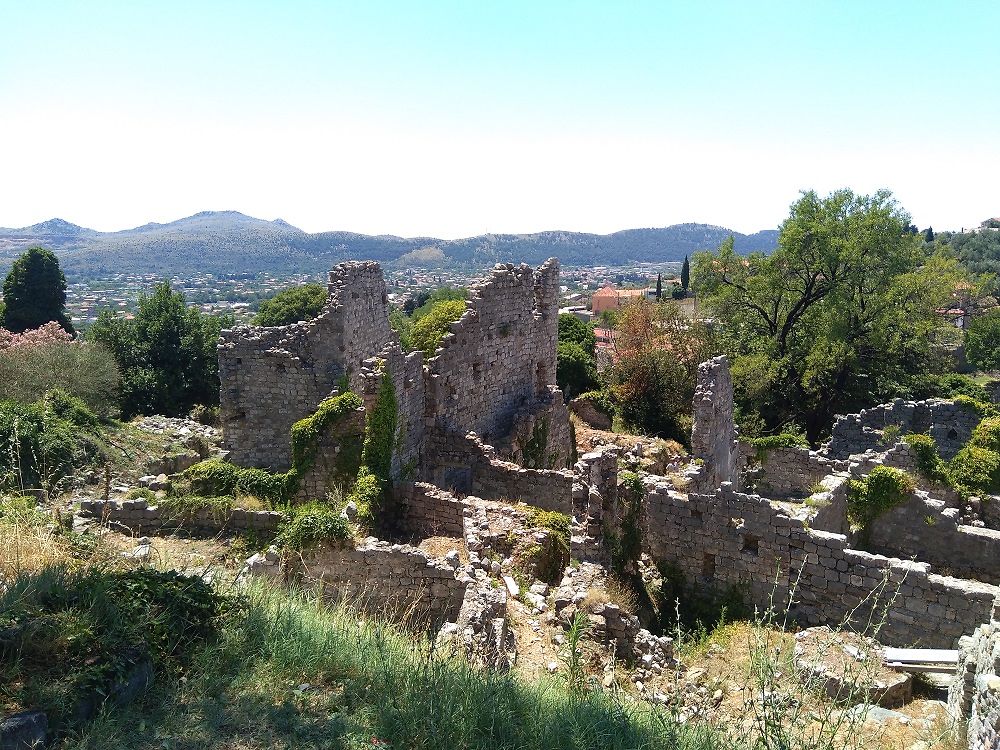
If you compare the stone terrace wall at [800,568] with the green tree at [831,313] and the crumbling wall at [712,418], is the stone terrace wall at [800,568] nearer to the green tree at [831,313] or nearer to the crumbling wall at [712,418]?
the crumbling wall at [712,418]

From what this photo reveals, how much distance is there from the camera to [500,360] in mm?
15766

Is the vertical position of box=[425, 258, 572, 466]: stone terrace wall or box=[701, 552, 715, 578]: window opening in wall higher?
box=[425, 258, 572, 466]: stone terrace wall

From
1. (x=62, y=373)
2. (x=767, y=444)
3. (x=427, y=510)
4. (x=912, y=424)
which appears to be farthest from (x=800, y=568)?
(x=62, y=373)

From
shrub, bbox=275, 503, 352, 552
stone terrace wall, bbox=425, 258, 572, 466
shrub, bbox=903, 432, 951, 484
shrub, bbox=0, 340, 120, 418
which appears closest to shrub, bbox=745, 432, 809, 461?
shrub, bbox=903, 432, 951, 484

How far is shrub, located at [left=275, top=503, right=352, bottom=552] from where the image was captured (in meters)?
9.33

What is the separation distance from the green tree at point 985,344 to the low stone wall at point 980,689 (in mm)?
44507

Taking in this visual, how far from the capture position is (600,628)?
26.7 feet

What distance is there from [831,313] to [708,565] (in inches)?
755

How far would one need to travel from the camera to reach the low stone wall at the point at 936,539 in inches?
421

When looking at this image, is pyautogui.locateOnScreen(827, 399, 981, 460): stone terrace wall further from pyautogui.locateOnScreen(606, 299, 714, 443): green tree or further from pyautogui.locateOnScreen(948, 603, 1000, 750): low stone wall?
pyautogui.locateOnScreen(948, 603, 1000, 750): low stone wall

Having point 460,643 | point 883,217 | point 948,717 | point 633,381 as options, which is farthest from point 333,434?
point 883,217

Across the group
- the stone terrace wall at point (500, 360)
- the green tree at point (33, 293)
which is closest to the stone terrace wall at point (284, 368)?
the stone terrace wall at point (500, 360)

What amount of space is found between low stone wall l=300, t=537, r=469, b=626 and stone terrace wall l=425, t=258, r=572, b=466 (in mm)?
4987

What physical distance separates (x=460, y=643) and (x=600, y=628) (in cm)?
188
